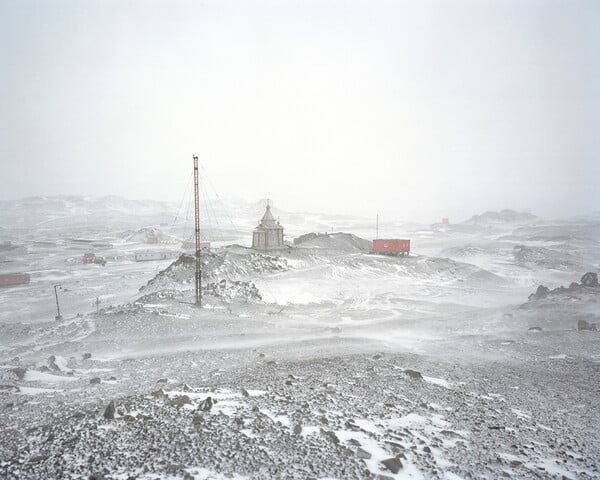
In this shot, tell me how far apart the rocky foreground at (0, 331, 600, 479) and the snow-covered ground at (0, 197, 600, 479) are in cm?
5

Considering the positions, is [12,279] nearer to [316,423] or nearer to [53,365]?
[53,365]

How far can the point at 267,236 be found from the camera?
50500 mm

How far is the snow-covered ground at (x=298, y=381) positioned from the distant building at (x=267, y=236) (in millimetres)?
8931

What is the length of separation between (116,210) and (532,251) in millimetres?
177851

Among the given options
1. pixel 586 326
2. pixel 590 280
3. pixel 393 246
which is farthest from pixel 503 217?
pixel 586 326

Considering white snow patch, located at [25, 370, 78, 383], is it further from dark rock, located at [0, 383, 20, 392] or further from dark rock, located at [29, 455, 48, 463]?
dark rock, located at [29, 455, 48, 463]

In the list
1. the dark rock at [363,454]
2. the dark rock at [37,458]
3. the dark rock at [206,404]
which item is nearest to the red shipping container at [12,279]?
the dark rock at [37,458]

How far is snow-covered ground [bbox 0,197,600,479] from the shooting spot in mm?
8234

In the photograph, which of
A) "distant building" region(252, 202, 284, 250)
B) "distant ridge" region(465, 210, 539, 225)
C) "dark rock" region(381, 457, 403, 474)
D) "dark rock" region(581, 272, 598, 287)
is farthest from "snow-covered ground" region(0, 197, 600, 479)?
"distant ridge" region(465, 210, 539, 225)

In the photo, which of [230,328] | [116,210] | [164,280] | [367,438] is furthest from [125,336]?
Answer: [116,210]

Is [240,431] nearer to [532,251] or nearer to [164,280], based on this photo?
[164,280]

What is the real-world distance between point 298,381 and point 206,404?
3767 millimetres

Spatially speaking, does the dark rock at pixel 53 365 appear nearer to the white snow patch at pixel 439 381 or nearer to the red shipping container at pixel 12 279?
the white snow patch at pixel 439 381

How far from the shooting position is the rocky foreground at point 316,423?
7914 mm
